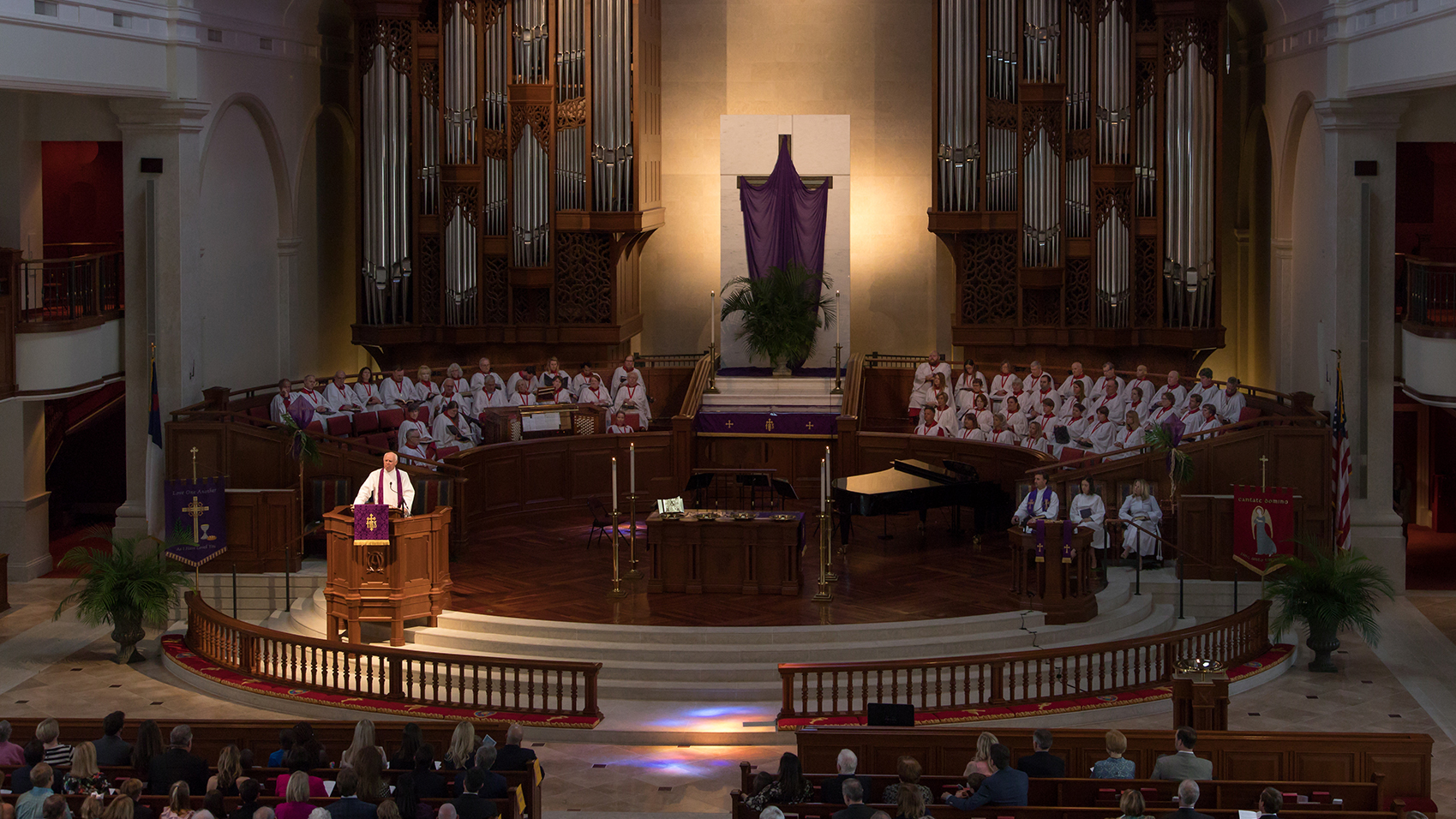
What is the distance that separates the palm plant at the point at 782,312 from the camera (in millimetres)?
21125

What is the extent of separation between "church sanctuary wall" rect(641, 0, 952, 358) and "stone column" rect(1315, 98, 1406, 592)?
6324mm

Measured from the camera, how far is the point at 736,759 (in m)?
12.4

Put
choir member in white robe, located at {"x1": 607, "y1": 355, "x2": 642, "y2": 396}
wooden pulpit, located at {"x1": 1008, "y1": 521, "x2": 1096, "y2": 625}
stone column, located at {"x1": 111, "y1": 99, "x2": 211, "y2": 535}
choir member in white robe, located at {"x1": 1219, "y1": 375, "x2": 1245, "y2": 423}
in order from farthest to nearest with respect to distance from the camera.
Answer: choir member in white robe, located at {"x1": 607, "y1": 355, "x2": 642, "y2": 396} → choir member in white robe, located at {"x1": 1219, "y1": 375, "x2": 1245, "y2": 423} → stone column, located at {"x1": 111, "y1": 99, "x2": 211, "y2": 535} → wooden pulpit, located at {"x1": 1008, "y1": 521, "x2": 1096, "y2": 625}

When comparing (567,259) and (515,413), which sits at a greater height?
(567,259)

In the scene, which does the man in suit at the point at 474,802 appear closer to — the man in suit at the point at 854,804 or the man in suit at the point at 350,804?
the man in suit at the point at 350,804

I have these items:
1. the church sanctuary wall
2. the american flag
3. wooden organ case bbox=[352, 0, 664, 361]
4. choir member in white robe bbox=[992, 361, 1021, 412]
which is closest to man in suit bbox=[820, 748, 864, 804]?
the american flag

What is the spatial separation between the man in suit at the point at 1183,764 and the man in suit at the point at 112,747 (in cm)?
596

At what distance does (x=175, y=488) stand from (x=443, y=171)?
20.4 feet

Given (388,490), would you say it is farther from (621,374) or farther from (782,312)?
(782,312)

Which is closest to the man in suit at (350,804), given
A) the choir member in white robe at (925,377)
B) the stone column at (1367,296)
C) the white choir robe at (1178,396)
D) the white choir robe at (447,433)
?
the white choir robe at (447,433)

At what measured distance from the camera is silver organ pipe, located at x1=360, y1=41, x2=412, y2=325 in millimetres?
20547

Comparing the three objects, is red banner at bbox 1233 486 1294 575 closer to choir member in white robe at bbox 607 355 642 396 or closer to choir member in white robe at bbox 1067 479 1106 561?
choir member in white robe at bbox 1067 479 1106 561

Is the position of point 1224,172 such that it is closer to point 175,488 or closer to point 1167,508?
point 1167,508

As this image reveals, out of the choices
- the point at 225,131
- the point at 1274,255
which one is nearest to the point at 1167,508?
the point at 1274,255
